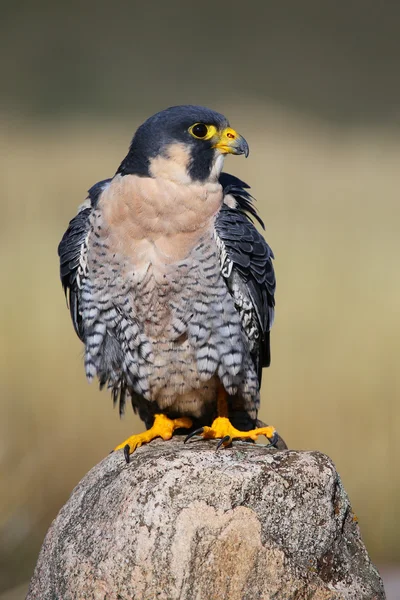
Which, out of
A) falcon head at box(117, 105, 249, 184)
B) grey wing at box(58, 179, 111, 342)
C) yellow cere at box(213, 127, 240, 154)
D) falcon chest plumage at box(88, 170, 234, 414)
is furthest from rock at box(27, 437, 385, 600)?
yellow cere at box(213, 127, 240, 154)

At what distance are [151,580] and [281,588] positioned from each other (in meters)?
0.40

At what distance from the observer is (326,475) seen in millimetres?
2676

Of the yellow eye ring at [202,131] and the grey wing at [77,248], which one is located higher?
the yellow eye ring at [202,131]

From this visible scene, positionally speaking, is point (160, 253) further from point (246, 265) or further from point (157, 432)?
point (157, 432)

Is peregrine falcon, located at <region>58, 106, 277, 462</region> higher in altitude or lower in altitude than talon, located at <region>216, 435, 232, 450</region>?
higher

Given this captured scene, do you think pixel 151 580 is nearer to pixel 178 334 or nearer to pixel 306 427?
pixel 178 334

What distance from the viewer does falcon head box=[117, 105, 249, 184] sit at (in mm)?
2965

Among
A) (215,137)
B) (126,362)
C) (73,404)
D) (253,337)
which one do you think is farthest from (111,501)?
(73,404)

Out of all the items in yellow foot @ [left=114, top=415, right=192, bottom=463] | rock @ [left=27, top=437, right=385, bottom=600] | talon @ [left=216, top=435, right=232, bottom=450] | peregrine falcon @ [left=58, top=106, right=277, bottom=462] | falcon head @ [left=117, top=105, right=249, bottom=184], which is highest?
falcon head @ [left=117, top=105, right=249, bottom=184]

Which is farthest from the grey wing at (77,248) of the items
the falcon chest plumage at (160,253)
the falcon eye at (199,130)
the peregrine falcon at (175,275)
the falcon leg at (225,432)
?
the falcon leg at (225,432)

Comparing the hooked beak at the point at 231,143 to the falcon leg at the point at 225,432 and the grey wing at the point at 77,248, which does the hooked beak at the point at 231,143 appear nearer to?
the grey wing at the point at 77,248

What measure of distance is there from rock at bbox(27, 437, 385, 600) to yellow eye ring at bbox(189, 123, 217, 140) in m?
1.14

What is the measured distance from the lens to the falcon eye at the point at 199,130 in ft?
9.75

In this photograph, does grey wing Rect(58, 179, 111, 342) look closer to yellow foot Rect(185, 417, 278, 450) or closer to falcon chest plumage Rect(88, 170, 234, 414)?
falcon chest plumage Rect(88, 170, 234, 414)
